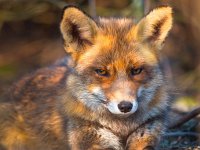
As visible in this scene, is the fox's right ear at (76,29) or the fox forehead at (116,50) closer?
the fox forehead at (116,50)

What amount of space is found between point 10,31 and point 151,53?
12.0 meters

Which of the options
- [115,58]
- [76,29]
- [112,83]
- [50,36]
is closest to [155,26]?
[115,58]

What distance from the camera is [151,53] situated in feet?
22.6

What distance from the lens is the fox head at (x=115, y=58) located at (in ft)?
21.1

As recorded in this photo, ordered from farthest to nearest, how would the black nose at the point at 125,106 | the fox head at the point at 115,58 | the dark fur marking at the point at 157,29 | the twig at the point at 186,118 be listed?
the twig at the point at 186,118 < the dark fur marking at the point at 157,29 < the fox head at the point at 115,58 < the black nose at the point at 125,106

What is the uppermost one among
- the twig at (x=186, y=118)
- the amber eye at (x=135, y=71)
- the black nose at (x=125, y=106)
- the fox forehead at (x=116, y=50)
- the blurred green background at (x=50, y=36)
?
the fox forehead at (x=116, y=50)

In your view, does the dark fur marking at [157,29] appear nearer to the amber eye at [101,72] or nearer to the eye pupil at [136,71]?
the eye pupil at [136,71]

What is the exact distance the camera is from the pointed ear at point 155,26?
6.88m

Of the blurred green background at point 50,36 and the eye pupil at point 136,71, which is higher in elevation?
the eye pupil at point 136,71

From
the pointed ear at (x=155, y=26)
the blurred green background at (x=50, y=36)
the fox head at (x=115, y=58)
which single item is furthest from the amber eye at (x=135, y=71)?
the blurred green background at (x=50, y=36)

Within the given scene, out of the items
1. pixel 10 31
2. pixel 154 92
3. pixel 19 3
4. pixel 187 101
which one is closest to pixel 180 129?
pixel 154 92

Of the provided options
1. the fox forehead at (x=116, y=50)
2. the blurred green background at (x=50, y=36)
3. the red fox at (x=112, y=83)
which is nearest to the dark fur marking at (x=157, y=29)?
the red fox at (x=112, y=83)

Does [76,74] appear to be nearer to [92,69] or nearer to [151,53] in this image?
[92,69]

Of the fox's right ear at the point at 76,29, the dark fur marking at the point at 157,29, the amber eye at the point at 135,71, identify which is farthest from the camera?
the dark fur marking at the point at 157,29
